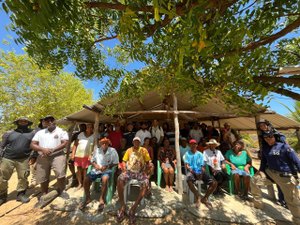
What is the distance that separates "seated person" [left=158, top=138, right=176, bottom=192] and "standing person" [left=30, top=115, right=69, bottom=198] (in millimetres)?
3111

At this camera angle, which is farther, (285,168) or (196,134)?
(196,134)

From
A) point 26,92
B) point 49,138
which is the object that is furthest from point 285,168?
point 26,92

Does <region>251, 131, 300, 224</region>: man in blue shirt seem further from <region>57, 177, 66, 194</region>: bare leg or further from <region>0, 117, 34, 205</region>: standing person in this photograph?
<region>0, 117, 34, 205</region>: standing person

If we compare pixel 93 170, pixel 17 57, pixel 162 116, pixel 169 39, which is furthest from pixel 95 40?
pixel 17 57

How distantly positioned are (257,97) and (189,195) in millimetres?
3964

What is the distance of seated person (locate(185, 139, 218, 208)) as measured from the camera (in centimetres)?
512

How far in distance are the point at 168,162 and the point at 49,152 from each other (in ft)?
12.2

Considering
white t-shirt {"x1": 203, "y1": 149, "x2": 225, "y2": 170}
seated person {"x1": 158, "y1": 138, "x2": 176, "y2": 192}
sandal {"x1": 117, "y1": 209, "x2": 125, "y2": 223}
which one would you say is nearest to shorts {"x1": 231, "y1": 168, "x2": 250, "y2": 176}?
white t-shirt {"x1": 203, "y1": 149, "x2": 225, "y2": 170}

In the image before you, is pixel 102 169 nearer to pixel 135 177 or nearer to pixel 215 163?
pixel 135 177

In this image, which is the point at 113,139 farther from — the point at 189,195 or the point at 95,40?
the point at 95,40

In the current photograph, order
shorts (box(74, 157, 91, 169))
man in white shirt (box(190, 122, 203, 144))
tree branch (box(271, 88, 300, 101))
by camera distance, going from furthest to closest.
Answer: man in white shirt (box(190, 122, 203, 144)) < shorts (box(74, 157, 91, 169)) < tree branch (box(271, 88, 300, 101))

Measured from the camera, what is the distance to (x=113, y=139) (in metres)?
7.15

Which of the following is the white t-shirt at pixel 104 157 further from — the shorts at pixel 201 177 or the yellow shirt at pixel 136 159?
the shorts at pixel 201 177

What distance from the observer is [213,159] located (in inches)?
232
